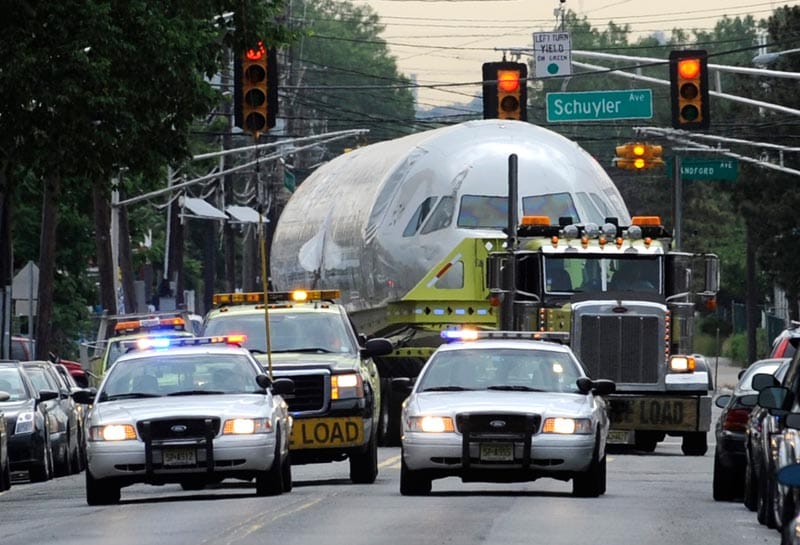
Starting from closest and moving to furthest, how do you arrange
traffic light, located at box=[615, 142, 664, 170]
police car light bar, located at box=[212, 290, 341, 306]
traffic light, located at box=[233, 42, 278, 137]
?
police car light bar, located at box=[212, 290, 341, 306] < traffic light, located at box=[233, 42, 278, 137] < traffic light, located at box=[615, 142, 664, 170]

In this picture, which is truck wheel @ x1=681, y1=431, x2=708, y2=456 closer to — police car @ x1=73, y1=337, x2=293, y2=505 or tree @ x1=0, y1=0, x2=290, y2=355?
tree @ x1=0, y1=0, x2=290, y2=355

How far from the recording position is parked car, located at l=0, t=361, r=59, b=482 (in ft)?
95.8

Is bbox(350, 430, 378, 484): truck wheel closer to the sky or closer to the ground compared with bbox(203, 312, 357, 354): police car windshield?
closer to the ground

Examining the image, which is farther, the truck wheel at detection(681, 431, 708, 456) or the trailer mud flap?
the truck wheel at detection(681, 431, 708, 456)

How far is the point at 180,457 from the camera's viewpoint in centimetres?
2120

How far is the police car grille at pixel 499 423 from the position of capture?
2095cm

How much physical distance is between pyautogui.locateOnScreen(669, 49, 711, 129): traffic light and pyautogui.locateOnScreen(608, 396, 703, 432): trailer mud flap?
22.7 ft

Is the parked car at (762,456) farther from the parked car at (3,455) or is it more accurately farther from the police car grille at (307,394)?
the parked car at (3,455)

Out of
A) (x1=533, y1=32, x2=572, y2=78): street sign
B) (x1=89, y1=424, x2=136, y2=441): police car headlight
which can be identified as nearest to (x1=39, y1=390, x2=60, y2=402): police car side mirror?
(x1=89, y1=424, x2=136, y2=441): police car headlight

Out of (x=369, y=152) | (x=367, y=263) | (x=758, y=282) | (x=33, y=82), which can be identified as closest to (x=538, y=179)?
(x=367, y=263)

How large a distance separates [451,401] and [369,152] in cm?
1779

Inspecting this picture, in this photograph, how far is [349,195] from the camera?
122 feet

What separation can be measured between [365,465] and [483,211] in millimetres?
9393

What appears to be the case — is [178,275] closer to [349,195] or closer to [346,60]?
[349,195]
